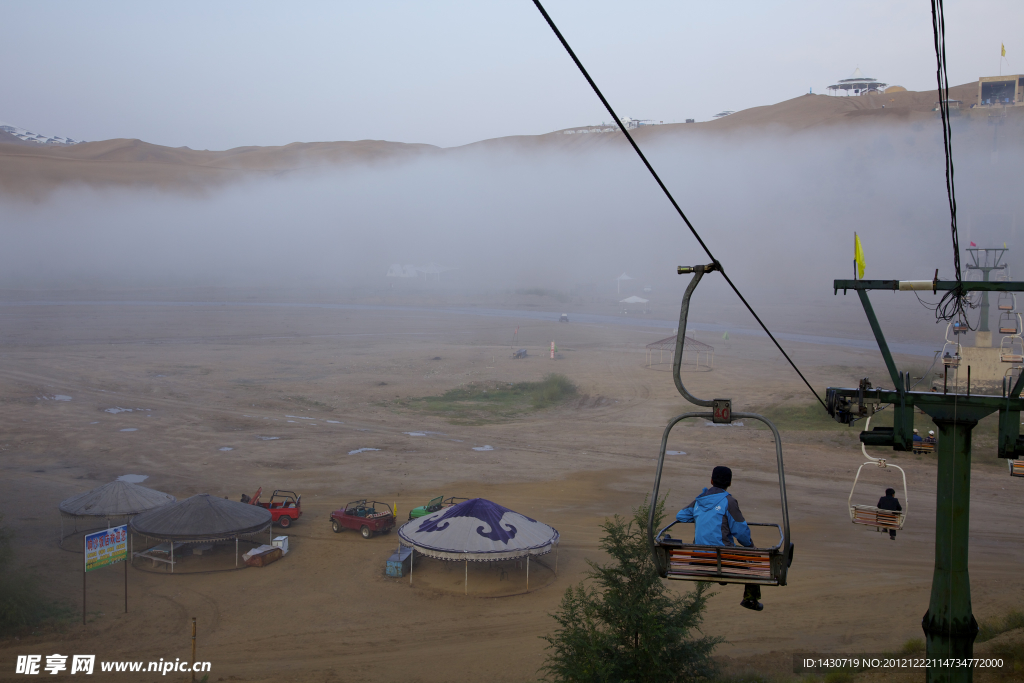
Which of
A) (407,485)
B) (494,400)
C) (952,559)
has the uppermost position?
(952,559)

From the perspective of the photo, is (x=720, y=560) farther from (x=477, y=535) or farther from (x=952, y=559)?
(x=477, y=535)

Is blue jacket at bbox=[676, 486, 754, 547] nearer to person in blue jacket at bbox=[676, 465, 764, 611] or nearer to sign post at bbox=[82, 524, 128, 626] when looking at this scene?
person in blue jacket at bbox=[676, 465, 764, 611]

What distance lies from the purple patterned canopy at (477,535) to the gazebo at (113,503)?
21.6 feet

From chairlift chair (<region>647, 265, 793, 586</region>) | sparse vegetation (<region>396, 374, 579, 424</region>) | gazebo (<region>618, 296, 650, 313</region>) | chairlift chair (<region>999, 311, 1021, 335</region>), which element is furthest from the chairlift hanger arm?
gazebo (<region>618, 296, 650, 313</region>)

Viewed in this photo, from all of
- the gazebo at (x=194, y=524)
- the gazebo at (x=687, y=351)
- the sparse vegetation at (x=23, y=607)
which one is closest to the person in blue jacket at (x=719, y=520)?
the gazebo at (x=194, y=524)

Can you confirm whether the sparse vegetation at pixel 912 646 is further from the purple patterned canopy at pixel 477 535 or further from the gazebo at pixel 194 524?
the gazebo at pixel 194 524

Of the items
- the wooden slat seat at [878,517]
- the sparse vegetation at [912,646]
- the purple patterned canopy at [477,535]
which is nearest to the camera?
the wooden slat seat at [878,517]

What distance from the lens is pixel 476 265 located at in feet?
389

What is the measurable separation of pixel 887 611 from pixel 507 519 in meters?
7.68

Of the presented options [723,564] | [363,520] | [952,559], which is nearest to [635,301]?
[363,520]

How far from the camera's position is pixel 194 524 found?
14938 mm

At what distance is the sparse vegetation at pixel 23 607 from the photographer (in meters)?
12.3

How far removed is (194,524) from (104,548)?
2.41 meters

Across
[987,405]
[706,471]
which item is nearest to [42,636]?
[987,405]
